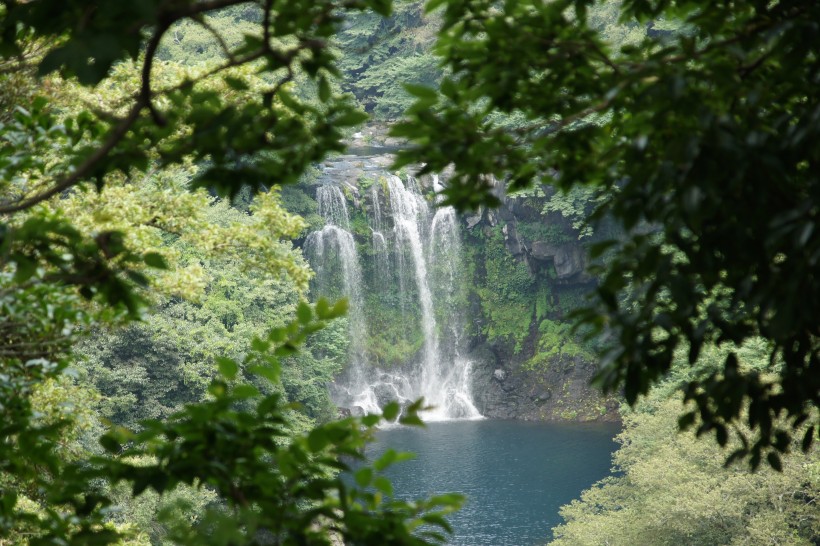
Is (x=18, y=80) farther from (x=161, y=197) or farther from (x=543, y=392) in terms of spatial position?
(x=543, y=392)

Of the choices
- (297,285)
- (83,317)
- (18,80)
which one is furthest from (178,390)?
(83,317)

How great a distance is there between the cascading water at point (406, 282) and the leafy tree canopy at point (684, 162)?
21322mm

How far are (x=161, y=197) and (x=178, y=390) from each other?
26.4ft

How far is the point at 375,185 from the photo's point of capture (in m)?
24.2

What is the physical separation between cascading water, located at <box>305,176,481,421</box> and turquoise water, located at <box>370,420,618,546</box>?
2.20 meters

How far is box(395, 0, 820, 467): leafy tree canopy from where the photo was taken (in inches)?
58.0

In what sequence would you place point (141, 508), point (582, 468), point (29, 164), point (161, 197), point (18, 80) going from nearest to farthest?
point (29, 164)
point (18, 80)
point (161, 197)
point (141, 508)
point (582, 468)

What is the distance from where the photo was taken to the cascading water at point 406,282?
23812 millimetres

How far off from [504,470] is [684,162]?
678 inches

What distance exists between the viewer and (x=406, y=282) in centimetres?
2502

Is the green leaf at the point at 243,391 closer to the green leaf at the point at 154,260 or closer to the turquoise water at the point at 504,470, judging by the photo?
the green leaf at the point at 154,260

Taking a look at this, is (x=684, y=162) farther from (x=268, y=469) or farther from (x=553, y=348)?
(x=553, y=348)

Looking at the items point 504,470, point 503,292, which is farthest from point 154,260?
point 503,292

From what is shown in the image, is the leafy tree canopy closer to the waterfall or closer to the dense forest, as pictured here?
the dense forest
